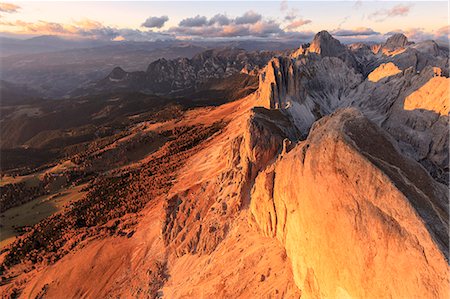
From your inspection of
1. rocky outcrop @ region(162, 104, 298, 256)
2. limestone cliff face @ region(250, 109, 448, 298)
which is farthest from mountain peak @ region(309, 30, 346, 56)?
limestone cliff face @ region(250, 109, 448, 298)

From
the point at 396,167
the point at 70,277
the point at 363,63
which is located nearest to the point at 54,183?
the point at 70,277

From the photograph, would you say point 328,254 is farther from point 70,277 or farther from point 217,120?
point 217,120

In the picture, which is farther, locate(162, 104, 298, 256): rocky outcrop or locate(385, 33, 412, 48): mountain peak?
locate(385, 33, 412, 48): mountain peak

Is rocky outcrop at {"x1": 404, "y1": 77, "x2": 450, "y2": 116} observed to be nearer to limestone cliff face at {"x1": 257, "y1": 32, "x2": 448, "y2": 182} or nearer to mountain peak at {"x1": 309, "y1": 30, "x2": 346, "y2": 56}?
limestone cliff face at {"x1": 257, "y1": 32, "x2": 448, "y2": 182}

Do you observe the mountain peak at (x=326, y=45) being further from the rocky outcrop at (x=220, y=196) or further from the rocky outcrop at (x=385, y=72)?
the rocky outcrop at (x=220, y=196)

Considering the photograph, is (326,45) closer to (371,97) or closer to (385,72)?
(385,72)
